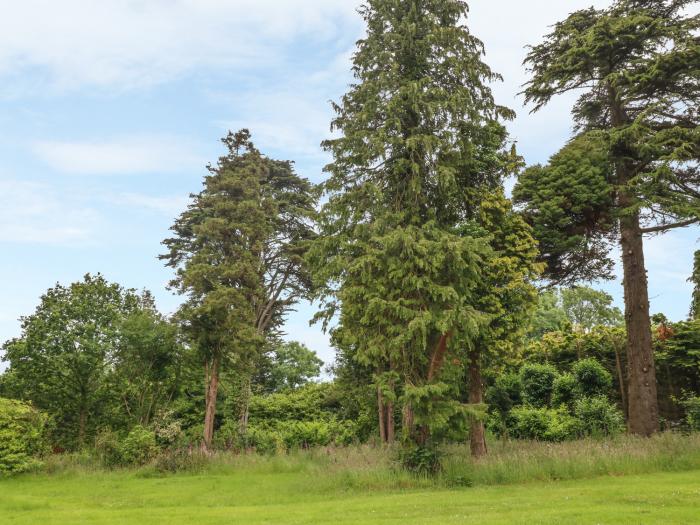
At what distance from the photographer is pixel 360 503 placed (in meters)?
10.8

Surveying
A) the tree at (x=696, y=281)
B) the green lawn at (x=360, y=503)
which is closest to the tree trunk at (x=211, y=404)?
the green lawn at (x=360, y=503)

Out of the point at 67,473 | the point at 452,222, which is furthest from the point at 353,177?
the point at 67,473

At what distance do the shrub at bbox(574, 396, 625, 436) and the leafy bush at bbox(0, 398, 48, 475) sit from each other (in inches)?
756

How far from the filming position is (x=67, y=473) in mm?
19922

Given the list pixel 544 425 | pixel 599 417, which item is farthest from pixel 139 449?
pixel 599 417

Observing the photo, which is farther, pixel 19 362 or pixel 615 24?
pixel 19 362

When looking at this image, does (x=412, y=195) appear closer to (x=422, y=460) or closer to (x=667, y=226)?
(x=422, y=460)

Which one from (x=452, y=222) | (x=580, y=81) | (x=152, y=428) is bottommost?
(x=152, y=428)

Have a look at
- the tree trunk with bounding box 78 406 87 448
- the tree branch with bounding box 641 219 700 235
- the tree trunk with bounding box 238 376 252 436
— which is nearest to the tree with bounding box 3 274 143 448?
the tree trunk with bounding box 78 406 87 448

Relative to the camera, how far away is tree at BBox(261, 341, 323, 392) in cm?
3803

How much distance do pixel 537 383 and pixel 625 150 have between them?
30.5ft

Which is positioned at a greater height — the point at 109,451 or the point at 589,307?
the point at 589,307

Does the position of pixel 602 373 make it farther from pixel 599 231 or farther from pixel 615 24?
pixel 615 24

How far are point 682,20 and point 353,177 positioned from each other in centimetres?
1134
